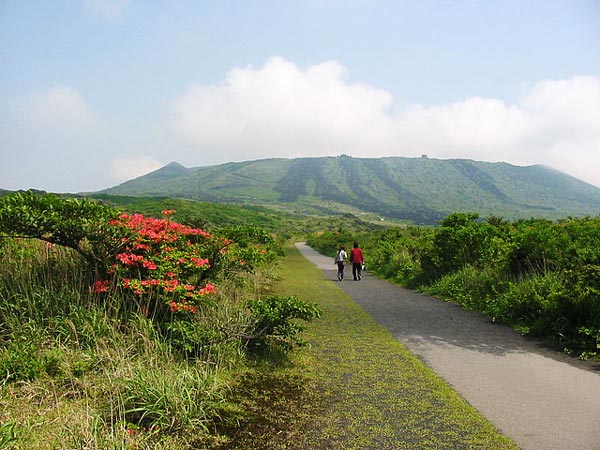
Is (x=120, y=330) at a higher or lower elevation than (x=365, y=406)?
higher

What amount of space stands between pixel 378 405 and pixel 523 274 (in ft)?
23.9

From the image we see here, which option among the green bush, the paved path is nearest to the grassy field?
the paved path

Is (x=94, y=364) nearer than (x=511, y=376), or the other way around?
(x=94, y=364)

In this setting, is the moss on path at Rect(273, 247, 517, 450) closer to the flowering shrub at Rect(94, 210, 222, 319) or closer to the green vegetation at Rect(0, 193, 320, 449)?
the green vegetation at Rect(0, 193, 320, 449)

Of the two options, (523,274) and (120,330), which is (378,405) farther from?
(523,274)

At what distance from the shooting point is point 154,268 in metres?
5.78

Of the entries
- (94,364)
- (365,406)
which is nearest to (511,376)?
(365,406)

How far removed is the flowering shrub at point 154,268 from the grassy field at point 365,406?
165cm

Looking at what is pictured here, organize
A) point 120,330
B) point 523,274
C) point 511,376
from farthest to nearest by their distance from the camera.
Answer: point 523,274 < point 120,330 < point 511,376

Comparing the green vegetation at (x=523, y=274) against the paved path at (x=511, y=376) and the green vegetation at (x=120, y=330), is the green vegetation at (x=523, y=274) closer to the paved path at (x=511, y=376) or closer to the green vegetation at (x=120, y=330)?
the paved path at (x=511, y=376)

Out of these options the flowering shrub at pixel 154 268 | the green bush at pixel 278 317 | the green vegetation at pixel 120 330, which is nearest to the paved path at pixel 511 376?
the green bush at pixel 278 317

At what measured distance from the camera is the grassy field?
393 centimetres

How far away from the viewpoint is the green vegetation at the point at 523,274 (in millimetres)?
7145

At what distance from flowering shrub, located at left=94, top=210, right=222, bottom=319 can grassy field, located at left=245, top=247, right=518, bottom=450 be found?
1653 millimetres
